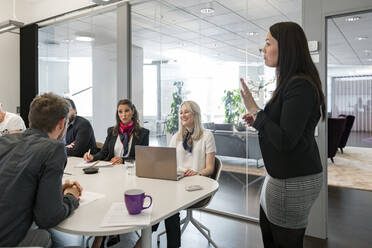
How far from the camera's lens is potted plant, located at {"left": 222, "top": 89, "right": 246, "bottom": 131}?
350 cm

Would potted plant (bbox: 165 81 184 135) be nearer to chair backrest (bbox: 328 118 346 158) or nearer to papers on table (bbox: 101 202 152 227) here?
papers on table (bbox: 101 202 152 227)

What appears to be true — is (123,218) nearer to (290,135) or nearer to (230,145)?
(290,135)

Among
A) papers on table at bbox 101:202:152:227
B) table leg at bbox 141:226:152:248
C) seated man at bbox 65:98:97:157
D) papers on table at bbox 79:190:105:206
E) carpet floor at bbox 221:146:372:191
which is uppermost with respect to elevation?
seated man at bbox 65:98:97:157

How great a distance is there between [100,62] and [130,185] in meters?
3.26

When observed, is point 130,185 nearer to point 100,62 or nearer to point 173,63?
point 173,63

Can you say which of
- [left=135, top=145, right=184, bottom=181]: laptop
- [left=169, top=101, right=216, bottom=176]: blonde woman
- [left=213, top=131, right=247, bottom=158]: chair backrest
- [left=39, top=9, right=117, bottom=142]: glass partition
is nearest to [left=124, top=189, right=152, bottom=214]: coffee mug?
[left=135, top=145, right=184, bottom=181]: laptop

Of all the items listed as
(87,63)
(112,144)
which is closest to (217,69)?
(112,144)

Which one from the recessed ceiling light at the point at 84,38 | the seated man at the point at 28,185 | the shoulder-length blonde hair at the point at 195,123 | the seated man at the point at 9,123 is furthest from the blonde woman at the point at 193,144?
the recessed ceiling light at the point at 84,38

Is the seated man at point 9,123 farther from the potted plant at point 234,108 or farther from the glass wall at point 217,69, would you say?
the potted plant at point 234,108

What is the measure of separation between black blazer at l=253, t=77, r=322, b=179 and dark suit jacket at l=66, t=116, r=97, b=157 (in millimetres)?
2544

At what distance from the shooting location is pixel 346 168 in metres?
6.12

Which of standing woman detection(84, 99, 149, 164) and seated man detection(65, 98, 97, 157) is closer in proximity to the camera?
standing woman detection(84, 99, 149, 164)

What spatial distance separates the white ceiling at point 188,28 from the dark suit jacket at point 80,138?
1373mm

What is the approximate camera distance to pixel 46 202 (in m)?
1.18
